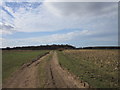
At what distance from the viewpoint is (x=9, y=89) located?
12.1 meters

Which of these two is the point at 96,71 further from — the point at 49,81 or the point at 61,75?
the point at 49,81

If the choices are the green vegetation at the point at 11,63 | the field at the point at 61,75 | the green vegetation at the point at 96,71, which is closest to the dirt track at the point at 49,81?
the field at the point at 61,75

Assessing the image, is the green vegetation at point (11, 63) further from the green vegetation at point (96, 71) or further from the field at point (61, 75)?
the green vegetation at point (96, 71)

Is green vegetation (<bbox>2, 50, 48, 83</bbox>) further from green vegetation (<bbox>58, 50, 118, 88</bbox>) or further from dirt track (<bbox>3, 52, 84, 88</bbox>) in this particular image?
green vegetation (<bbox>58, 50, 118, 88</bbox>)

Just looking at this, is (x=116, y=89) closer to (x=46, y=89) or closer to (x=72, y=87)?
(x=72, y=87)

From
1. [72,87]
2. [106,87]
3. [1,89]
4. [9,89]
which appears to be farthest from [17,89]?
[106,87]

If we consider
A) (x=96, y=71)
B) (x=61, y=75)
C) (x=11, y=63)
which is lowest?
(x=11, y=63)

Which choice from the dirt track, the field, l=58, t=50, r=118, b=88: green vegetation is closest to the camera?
the dirt track

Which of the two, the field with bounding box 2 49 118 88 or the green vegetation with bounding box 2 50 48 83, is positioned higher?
the field with bounding box 2 49 118 88

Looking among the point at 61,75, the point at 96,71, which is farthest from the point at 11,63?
the point at 96,71

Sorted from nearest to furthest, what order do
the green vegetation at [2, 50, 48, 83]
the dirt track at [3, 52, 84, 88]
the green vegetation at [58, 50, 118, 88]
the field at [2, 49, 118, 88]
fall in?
the dirt track at [3, 52, 84, 88], the field at [2, 49, 118, 88], the green vegetation at [58, 50, 118, 88], the green vegetation at [2, 50, 48, 83]

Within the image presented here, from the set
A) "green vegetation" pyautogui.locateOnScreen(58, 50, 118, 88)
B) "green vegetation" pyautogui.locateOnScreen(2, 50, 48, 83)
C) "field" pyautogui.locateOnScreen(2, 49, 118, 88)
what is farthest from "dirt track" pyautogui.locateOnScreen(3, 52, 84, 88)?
"green vegetation" pyautogui.locateOnScreen(2, 50, 48, 83)

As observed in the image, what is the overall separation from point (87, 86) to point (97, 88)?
83 cm

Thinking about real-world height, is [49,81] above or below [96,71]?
above
